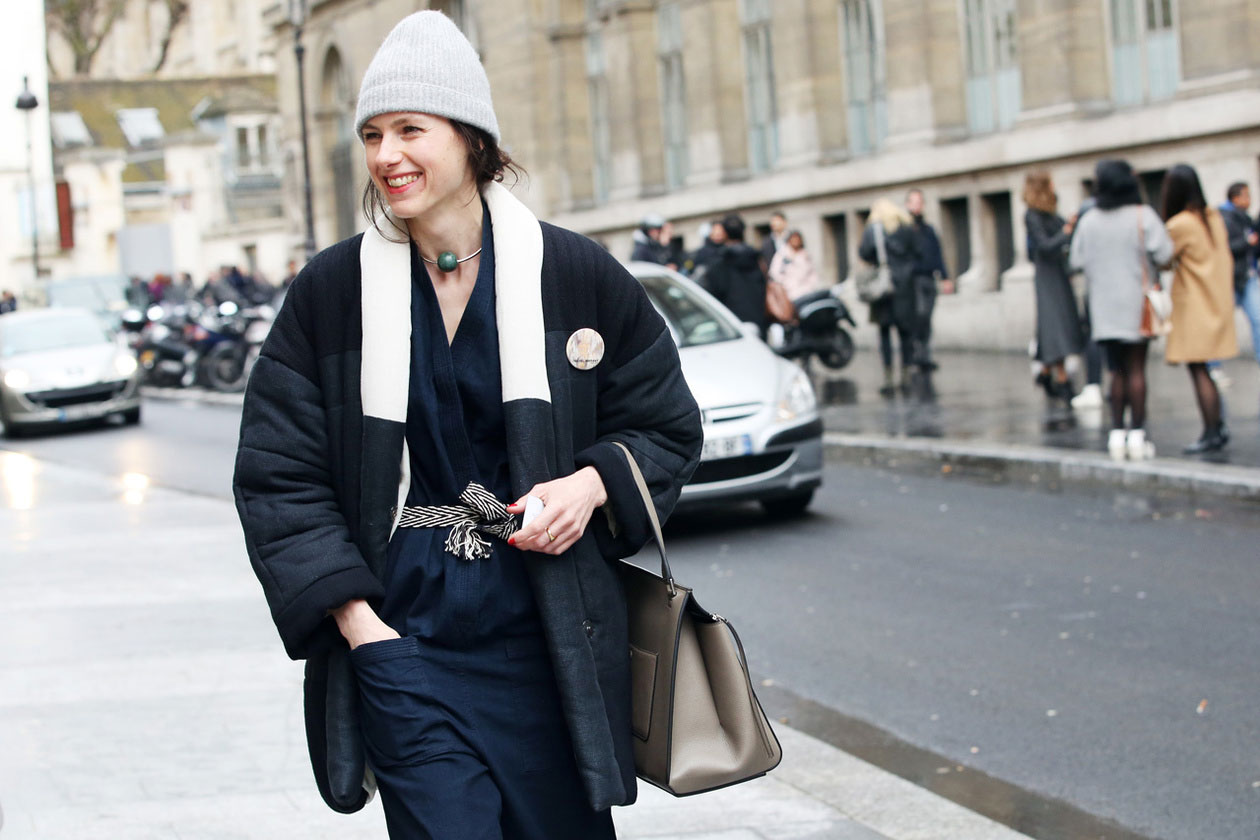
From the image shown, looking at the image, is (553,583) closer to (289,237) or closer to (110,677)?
(110,677)

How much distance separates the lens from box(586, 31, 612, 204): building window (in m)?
34.2

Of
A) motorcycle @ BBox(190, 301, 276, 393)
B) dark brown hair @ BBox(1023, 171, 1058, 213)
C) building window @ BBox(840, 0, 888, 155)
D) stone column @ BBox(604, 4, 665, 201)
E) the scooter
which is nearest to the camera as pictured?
dark brown hair @ BBox(1023, 171, 1058, 213)

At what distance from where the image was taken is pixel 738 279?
18828mm

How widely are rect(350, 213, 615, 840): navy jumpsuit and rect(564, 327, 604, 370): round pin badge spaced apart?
132 mm

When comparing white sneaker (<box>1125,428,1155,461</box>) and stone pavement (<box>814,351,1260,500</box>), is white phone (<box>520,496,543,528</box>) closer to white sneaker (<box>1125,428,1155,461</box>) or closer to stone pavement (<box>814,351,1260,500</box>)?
stone pavement (<box>814,351,1260,500</box>)

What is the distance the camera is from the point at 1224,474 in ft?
34.7

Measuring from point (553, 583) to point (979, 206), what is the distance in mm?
20781

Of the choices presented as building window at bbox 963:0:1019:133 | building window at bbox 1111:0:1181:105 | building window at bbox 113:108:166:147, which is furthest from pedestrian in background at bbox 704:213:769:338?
building window at bbox 113:108:166:147

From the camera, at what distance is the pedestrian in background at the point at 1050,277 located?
567 inches

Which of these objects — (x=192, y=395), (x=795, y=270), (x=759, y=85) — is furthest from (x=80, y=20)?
(x=795, y=270)

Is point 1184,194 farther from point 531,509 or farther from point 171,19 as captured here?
point 171,19

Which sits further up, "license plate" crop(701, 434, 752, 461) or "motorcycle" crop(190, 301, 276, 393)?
"motorcycle" crop(190, 301, 276, 393)

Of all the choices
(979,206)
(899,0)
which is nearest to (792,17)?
(899,0)

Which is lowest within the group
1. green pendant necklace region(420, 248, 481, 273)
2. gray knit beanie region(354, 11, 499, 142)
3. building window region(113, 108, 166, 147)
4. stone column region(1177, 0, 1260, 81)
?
green pendant necklace region(420, 248, 481, 273)
